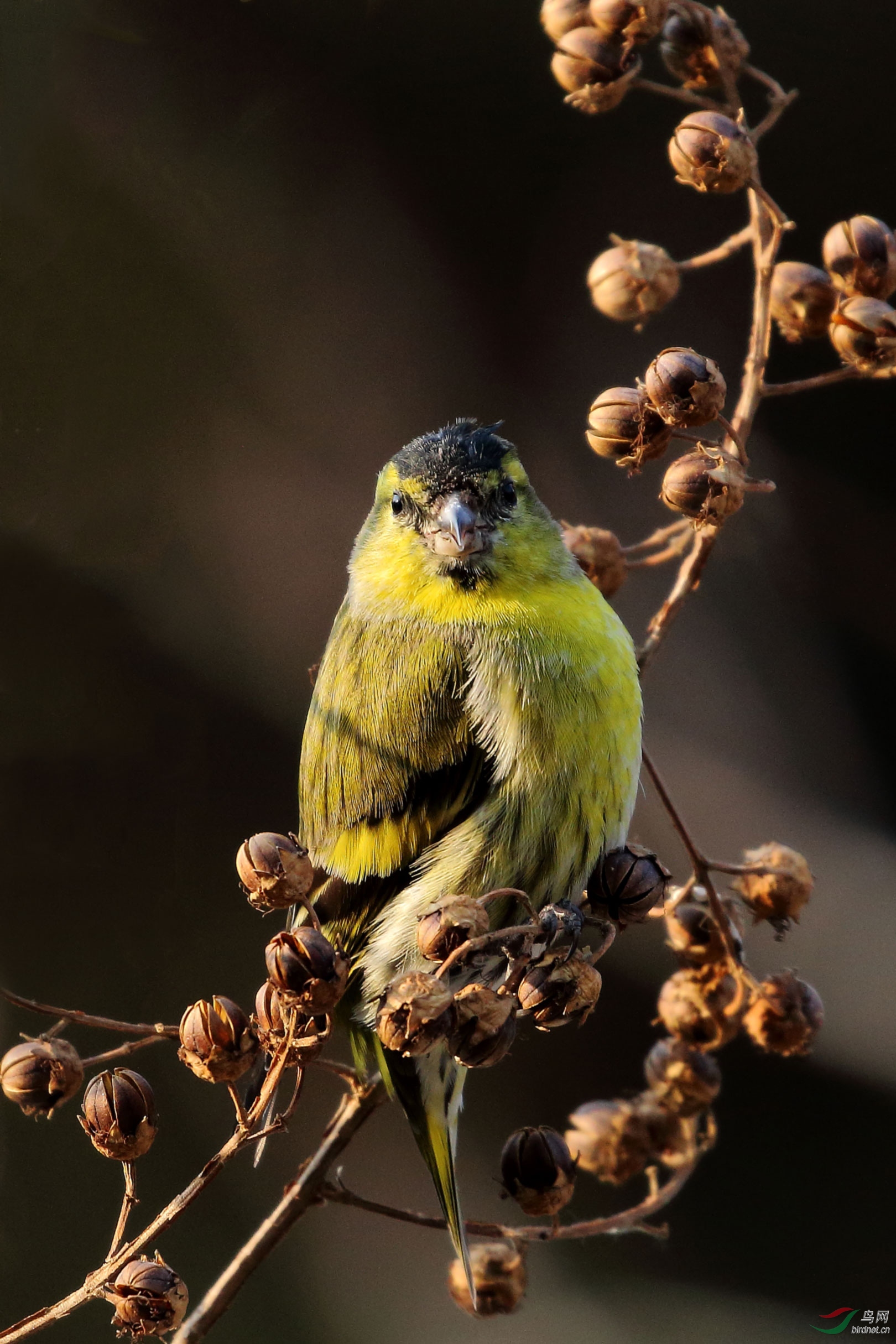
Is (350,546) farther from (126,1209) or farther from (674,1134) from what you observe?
(126,1209)

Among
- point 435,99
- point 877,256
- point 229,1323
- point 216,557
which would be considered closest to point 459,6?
point 435,99

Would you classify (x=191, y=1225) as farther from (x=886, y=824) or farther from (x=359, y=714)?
(x=886, y=824)

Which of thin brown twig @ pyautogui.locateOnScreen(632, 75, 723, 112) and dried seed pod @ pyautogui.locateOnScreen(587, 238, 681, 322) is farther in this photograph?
dried seed pod @ pyautogui.locateOnScreen(587, 238, 681, 322)

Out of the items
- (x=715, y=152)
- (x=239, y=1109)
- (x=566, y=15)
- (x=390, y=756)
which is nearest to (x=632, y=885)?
(x=390, y=756)

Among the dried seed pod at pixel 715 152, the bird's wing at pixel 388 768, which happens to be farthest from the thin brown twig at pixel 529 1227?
the dried seed pod at pixel 715 152

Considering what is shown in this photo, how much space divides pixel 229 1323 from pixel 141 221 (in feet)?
9.15

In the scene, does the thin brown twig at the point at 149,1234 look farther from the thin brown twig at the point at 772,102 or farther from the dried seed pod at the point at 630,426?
the thin brown twig at the point at 772,102

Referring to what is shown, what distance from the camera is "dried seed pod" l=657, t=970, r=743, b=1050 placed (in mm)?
1948

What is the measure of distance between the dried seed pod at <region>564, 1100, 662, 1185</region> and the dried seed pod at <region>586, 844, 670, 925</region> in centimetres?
38

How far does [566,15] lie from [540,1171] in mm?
1709

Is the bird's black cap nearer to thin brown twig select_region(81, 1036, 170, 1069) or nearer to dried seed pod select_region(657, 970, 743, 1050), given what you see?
dried seed pod select_region(657, 970, 743, 1050)

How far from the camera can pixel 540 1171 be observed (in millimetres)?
1749

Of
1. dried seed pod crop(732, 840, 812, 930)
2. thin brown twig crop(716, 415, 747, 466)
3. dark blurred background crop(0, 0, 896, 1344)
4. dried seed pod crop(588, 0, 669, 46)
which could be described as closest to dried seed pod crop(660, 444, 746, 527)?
thin brown twig crop(716, 415, 747, 466)

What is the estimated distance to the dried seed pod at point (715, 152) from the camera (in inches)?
71.0
